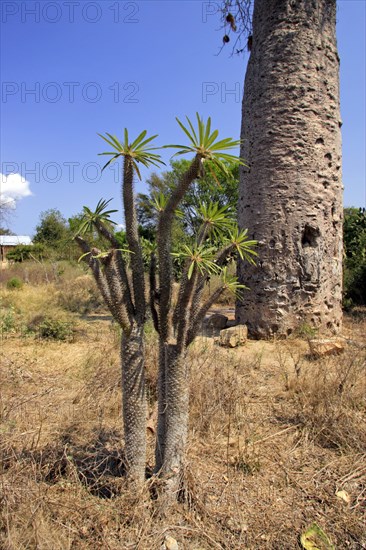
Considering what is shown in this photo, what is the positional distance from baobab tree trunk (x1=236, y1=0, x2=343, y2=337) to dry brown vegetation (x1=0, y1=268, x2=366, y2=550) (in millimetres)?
1170

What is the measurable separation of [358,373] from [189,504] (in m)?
1.64

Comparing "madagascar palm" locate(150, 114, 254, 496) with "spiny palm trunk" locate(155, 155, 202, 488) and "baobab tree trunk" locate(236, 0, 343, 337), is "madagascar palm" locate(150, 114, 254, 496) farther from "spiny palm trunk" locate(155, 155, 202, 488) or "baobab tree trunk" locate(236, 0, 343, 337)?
"baobab tree trunk" locate(236, 0, 343, 337)

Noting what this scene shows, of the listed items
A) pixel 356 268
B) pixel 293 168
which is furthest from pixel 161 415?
pixel 356 268

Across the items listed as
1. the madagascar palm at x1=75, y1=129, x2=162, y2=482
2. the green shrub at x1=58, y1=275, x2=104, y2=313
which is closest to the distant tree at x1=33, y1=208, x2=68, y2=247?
the green shrub at x1=58, y1=275, x2=104, y2=313

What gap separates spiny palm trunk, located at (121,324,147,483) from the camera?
1757mm

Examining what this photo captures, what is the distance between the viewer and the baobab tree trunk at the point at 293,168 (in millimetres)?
4484

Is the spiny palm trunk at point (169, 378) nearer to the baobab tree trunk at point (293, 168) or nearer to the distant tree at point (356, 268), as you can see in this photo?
the baobab tree trunk at point (293, 168)

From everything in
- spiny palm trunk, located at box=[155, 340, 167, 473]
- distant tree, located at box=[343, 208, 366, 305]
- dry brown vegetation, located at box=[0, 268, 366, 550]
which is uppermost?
distant tree, located at box=[343, 208, 366, 305]

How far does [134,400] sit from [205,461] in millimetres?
605

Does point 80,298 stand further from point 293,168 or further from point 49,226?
point 49,226

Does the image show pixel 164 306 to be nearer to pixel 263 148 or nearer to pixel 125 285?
pixel 125 285

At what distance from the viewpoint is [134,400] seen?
1.78 m

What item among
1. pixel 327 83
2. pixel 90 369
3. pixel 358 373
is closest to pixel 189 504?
pixel 358 373

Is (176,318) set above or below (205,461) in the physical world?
above
